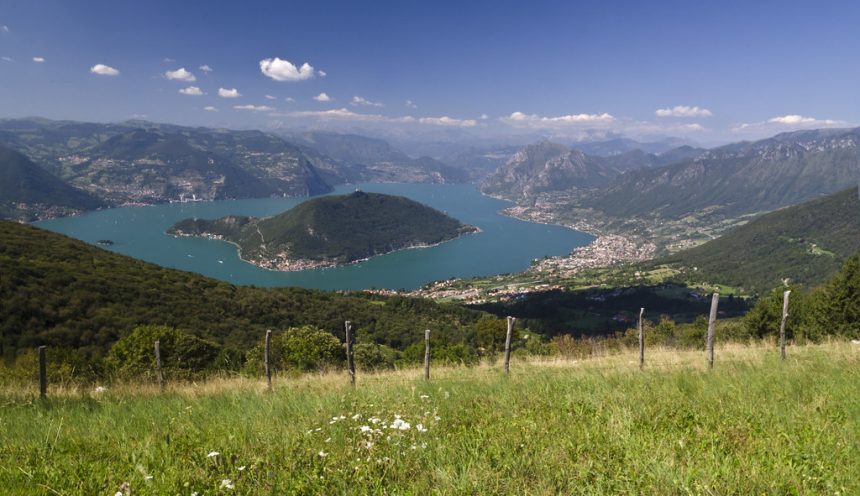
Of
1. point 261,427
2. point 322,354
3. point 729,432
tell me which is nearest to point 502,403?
point 729,432

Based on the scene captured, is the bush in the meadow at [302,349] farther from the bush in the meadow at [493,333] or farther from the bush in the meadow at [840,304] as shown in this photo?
the bush in the meadow at [840,304]

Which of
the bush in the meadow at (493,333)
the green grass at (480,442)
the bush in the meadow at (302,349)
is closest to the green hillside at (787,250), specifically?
the bush in the meadow at (493,333)

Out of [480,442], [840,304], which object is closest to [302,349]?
[480,442]

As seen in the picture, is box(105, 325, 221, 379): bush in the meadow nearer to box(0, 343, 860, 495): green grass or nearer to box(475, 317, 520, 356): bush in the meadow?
box(0, 343, 860, 495): green grass

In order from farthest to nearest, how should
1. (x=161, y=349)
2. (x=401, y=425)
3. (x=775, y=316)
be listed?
(x=775, y=316) < (x=161, y=349) < (x=401, y=425)

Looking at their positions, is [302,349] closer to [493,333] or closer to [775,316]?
[493,333]

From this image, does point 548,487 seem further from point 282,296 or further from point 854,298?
point 282,296

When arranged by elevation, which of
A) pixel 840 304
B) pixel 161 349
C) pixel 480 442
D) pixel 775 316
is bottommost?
pixel 161 349
